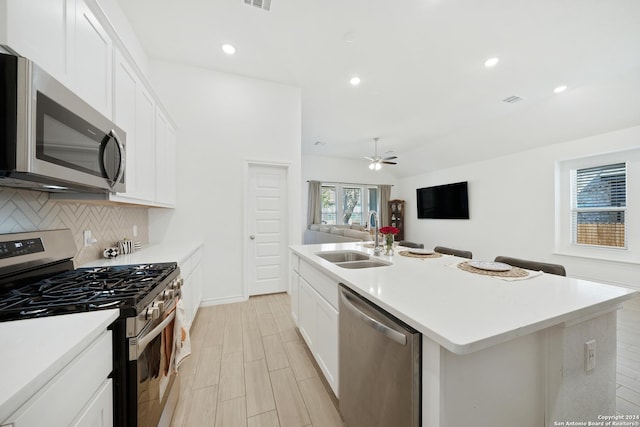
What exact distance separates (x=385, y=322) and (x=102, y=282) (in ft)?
4.60

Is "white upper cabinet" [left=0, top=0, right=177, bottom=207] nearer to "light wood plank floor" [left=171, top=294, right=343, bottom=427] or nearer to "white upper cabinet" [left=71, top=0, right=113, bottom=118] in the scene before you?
"white upper cabinet" [left=71, top=0, right=113, bottom=118]

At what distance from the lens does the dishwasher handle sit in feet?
2.81

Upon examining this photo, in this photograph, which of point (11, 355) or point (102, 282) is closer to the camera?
point (11, 355)

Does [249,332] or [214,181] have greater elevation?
[214,181]

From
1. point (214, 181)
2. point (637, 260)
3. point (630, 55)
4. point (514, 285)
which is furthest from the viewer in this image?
point (637, 260)

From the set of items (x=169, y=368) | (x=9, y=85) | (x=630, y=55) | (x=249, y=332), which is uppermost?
(x=630, y=55)

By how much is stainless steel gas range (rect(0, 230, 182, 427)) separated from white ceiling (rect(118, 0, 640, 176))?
2396mm

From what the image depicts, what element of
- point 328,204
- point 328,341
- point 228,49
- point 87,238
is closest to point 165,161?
point 87,238

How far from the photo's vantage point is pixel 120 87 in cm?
159

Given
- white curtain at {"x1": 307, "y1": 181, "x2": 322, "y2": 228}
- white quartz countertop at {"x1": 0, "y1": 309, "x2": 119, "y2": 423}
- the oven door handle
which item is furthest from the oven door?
white curtain at {"x1": 307, "y1": 181, "x2": 322, "y2": 228}

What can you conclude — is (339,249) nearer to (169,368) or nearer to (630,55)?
(169,368)

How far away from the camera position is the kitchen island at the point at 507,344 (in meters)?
0.75

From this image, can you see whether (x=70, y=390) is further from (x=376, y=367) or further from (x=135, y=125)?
(x=135, y=125)

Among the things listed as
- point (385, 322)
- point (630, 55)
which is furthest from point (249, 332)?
point (630, 55)
